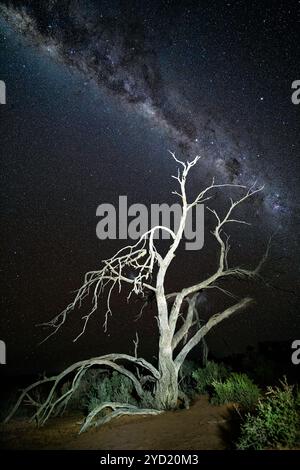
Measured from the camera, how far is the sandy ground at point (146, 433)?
22.7ft

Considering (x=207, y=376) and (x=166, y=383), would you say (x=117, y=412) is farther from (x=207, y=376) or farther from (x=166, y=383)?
(x=207, y=376)

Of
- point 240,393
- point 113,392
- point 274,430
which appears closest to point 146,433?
point 240,393

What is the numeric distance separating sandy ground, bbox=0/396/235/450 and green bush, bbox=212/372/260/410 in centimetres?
34

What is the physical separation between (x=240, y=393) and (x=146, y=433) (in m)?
2.82

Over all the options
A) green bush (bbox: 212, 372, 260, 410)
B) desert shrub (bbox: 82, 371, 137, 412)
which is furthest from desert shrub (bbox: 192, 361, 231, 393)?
desert shrub (bbox: 82, 371, 137, 412)

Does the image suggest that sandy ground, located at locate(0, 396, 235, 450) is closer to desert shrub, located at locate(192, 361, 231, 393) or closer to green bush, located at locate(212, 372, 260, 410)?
green bush, located at locate(212, 372, 260, 410)

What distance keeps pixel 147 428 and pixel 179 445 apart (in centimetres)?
155

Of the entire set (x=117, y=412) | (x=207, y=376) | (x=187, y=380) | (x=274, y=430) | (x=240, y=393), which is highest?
(x=274, y=430)

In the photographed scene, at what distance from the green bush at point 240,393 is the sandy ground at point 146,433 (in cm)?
34

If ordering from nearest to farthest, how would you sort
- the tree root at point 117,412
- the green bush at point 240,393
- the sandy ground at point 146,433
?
the sandy ground at point 146,433, the green bush at point 240,393, the tree root at point 117,412

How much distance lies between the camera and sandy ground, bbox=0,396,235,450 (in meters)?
6.93

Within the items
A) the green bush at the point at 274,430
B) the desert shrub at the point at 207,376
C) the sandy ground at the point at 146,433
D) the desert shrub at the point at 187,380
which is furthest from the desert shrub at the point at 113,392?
the green bush at the point at 274,430

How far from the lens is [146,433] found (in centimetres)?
772

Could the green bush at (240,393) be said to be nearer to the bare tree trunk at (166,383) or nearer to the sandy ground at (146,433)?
the sandy ground at (146,433)
